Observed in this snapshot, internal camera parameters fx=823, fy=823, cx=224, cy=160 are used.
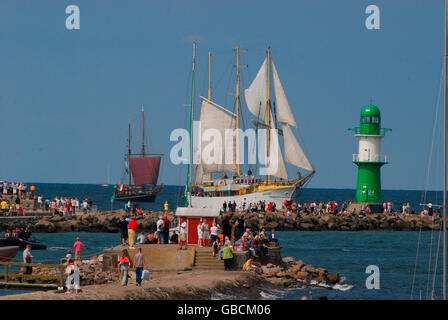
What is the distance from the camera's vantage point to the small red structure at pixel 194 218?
34375mm

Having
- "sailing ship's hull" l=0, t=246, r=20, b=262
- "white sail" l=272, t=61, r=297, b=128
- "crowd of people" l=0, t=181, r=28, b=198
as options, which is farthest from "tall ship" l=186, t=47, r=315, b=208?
"sailing ship's hull" l=0, t=246, r=20, b=262

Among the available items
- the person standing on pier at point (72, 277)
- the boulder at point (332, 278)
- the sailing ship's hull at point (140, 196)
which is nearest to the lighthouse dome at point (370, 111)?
the boulder at point (332, 278)

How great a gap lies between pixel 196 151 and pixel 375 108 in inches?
1046

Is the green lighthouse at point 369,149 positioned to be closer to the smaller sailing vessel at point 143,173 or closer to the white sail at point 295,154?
the white sail at point 295,154

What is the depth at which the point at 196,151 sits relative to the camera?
9000 cm

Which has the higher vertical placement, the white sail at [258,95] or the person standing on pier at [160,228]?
the white sail at [258,95]

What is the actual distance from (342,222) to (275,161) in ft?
50.7

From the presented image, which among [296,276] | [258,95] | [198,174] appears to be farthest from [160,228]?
[198,174]

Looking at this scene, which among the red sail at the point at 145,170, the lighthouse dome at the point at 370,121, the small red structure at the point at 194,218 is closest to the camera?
the small red structure at the point at 194,218

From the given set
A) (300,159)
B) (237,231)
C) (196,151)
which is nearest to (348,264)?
(237,231)

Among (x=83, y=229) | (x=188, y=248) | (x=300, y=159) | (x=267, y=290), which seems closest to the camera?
(x=267, y=290)

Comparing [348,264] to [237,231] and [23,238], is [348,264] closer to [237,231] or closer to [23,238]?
[237,231]

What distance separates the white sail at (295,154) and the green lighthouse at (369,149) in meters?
11.9

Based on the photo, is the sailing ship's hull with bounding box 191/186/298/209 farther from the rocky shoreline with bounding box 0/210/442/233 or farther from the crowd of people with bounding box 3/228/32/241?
the crowd of people with bounding box 3/228/32/241
